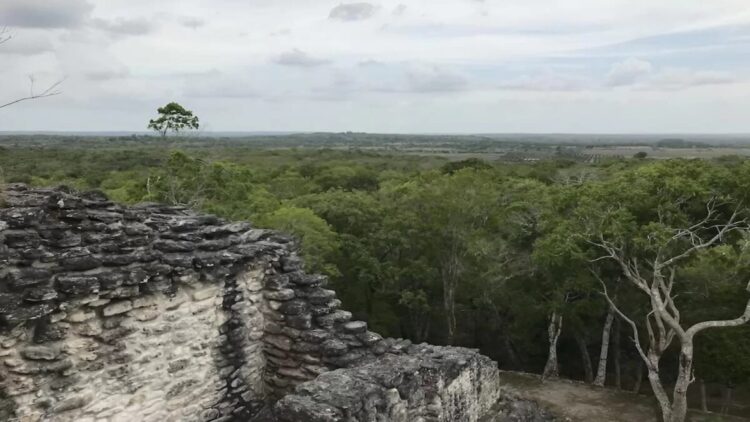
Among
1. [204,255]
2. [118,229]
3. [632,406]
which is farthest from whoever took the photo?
[632,406]

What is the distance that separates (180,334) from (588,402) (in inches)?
478

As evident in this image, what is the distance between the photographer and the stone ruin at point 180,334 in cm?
515

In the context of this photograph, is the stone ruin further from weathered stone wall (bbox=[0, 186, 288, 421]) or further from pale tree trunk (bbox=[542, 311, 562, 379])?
pale tree trunk (bbox=[542, 311, 562, 379])

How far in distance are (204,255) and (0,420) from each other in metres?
2.53

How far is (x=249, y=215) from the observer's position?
19.1 meters

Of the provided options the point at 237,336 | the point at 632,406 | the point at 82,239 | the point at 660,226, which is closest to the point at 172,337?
the point at 237,336

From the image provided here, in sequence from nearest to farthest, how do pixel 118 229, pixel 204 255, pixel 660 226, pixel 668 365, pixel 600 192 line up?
pixel 118 229 < pixel 204 255 < pixel 660 226 < pixel 600 192 < pixel 668 365

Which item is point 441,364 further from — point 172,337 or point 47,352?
point 47,352

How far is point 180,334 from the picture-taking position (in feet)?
20.5

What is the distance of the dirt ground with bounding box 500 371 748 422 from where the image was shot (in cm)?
1373

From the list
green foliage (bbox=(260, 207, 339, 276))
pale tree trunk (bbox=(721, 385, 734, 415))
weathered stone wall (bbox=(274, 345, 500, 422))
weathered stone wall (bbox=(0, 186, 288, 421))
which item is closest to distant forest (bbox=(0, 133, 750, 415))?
green foliage (bbox=(260, 207, 339, 276))

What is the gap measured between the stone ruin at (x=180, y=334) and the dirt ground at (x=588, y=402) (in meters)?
7.00

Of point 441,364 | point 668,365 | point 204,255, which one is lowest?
point 668,365

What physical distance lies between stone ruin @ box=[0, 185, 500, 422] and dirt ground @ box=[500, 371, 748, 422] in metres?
7.00
